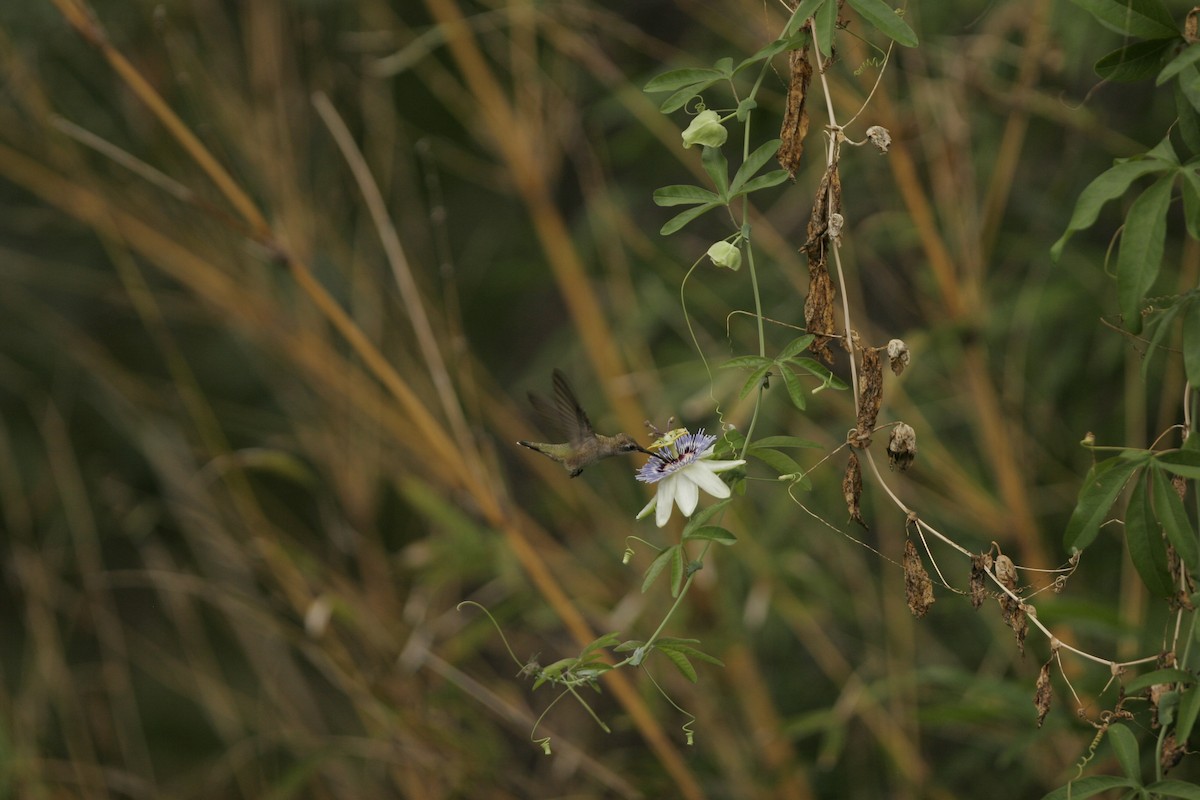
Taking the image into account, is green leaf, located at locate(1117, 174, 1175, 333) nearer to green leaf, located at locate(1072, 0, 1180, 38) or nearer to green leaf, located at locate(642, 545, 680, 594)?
green leaf, located at locate(1072, 0, 1180, 38)

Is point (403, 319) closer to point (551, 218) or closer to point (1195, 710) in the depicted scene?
point (551, 218)

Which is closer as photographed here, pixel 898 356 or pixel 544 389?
pixel 898 356

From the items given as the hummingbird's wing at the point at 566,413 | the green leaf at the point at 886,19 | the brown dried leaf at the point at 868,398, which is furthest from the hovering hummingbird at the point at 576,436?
the green leaf at the point at 886,19

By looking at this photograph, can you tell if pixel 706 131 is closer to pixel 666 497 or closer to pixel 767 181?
pixel 767 181

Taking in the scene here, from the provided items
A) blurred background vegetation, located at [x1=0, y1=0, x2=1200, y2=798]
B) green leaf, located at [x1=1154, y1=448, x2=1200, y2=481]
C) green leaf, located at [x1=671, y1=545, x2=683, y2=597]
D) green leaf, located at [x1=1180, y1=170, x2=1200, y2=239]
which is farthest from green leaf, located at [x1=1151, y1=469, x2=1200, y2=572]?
blurred background vegetation, located at [x1=0, y1=0, x2=1200, y2=798]

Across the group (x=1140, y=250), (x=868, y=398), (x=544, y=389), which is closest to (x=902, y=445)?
(x=868, y=398)

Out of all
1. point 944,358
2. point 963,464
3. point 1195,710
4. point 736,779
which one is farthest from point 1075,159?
point 1195,710
